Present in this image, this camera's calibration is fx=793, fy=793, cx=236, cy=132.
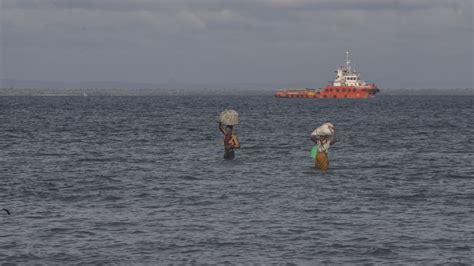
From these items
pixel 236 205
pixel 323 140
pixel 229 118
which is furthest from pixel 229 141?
pixel 236 205

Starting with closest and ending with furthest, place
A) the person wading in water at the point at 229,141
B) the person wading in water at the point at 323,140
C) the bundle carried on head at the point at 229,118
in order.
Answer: the person wading in water at the point at 323,140 < the bundle carried on head at the point at 229,118 < the person wading in water at the point at 229,141

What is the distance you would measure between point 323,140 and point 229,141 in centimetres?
750

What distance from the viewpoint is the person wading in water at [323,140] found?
4028 cm

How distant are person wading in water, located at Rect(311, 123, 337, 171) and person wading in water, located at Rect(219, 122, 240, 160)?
610cm

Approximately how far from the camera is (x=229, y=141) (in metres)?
46.4

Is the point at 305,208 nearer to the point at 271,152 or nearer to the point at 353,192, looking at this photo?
the point at 353,192

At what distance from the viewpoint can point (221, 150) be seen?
55.2 meters

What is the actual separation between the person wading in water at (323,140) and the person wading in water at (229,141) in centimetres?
610

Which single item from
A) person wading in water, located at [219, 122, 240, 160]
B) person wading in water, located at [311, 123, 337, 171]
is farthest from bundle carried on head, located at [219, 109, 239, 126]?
person wading in water, located at [311, 123, 337, 171]

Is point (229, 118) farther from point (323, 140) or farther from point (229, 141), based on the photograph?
point (323, 140)

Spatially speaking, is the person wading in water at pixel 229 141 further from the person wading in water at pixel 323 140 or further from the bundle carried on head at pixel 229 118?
the person wading in water at pixel 323 140

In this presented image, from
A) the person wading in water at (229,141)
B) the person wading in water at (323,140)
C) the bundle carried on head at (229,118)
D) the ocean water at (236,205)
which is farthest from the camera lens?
the person wading in water at (229,141)

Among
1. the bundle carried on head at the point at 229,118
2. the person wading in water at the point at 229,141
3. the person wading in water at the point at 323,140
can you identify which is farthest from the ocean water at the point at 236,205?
the bundle carried on head at the point at 229,118

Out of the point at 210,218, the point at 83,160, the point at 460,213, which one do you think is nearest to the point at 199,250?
the point at 210,218
